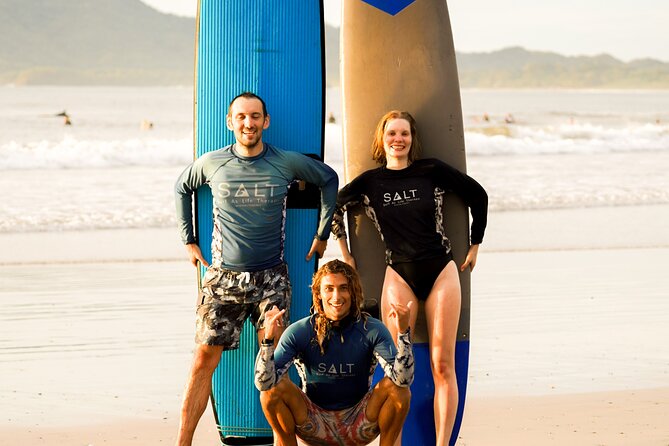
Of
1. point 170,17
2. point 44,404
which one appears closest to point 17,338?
point 44,404

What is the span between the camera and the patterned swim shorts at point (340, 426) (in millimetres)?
3676

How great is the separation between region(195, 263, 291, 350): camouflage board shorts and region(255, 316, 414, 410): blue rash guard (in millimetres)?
407

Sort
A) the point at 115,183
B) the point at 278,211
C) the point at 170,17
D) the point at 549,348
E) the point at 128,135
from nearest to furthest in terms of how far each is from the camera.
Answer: the point at 278,211, the point at 549,348, the point at 115,183, the point at 128,135, the point at 170,17

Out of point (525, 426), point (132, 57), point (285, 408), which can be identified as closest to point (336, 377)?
point (285, 408)

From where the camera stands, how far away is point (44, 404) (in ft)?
16.1

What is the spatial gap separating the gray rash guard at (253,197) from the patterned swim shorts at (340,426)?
0.65m

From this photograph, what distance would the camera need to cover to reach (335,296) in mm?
3625

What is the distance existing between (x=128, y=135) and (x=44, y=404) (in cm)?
2592

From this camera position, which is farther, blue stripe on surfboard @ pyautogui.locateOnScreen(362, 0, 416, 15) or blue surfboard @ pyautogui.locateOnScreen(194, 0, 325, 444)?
blue stripe on surfboard @ pyautogui.locateOnScreen(362, 0, 416, 15)

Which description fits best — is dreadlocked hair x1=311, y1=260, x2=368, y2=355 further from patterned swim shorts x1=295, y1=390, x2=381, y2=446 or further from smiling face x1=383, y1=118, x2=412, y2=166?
smiling face x1=383, y1=118, x2=412, y2=166

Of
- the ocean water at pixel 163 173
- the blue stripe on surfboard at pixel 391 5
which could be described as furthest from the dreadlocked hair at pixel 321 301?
the ocean water at pixel 163 173

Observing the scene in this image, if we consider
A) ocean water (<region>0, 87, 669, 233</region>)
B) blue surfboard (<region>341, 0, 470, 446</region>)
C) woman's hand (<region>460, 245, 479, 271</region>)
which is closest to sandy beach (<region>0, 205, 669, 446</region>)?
blue surfboard (<region>341, 0, 470, 446</region>)

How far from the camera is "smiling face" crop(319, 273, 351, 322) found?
3619 mm

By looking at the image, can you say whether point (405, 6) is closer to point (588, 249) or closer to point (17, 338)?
point (17, 338)
